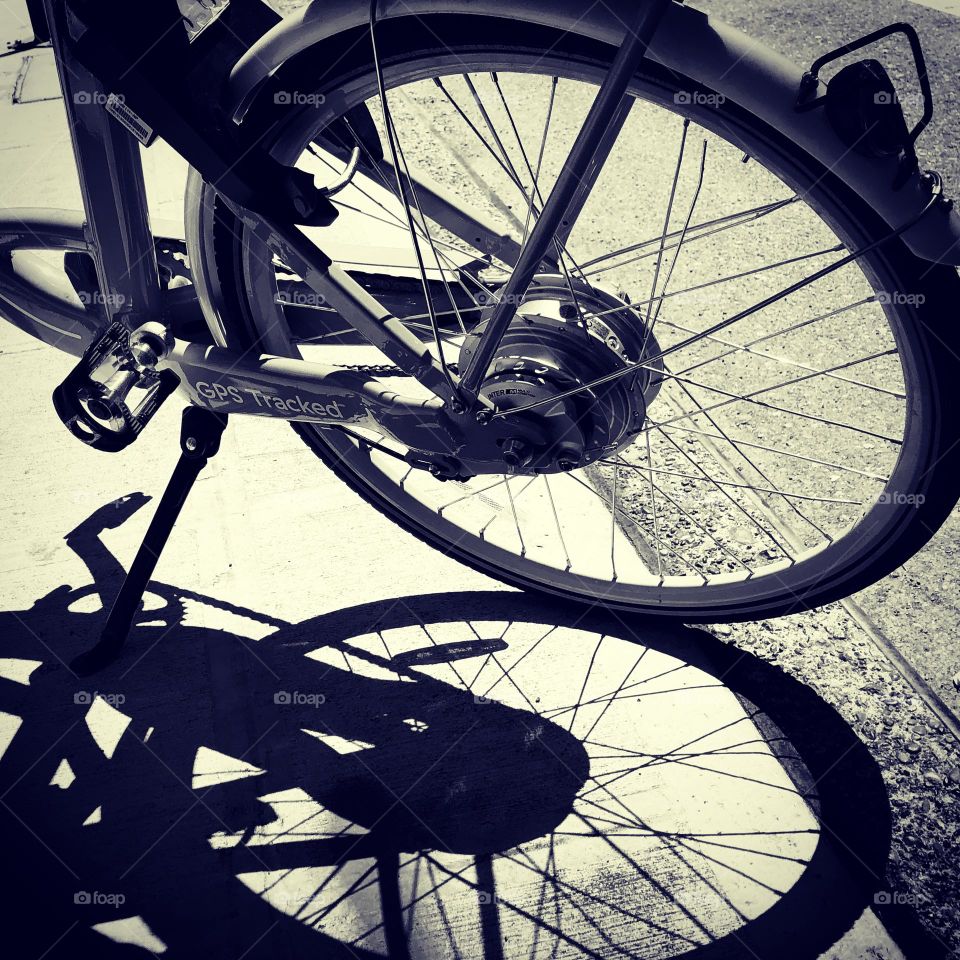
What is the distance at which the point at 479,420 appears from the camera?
1.81 m

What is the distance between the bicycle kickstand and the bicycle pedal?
0.09m

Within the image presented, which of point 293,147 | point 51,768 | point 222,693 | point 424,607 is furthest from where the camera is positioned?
point 424,607

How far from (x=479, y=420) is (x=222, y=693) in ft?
2.79

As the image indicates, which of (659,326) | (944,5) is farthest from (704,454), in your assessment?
(944,5)

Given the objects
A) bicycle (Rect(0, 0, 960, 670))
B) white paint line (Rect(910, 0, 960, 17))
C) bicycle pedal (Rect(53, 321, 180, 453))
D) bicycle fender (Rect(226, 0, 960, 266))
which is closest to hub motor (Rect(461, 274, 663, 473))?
bicycle (Rect(0, 0, 960, 670))

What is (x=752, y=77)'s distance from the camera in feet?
4.51

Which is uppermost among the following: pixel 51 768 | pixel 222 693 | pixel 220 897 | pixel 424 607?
pixel 424 607

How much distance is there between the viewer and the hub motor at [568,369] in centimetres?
180

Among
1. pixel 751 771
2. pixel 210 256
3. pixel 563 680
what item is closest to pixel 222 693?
pixel 563 680

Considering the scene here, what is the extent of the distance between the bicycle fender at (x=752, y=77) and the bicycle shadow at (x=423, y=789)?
108 cm

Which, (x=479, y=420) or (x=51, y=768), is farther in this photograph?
(x=51, y=768)

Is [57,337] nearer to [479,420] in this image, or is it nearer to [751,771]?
[479,420]

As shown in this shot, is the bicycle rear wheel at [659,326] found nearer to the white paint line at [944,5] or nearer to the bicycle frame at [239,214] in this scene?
the bicycle frame at [239,214]

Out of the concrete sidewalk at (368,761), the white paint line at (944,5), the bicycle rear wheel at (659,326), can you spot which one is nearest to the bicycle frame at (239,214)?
the bicycle rear wheel at (659,326)
